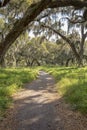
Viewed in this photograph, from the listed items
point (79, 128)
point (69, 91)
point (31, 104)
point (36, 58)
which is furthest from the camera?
point (36, 58)

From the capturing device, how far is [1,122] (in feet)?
26.7

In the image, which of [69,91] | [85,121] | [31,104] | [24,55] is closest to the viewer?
[85,121]

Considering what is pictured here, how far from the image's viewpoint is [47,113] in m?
8.91

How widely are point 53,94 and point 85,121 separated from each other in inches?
187

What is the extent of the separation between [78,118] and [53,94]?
4448mm

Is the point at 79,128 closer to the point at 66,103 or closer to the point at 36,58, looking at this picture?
the point at 66,103

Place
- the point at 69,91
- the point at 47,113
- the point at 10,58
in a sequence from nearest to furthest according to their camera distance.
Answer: the point at 47,113 → the point at 69,91 → the point at 10,58

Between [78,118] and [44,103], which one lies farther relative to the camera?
[44,103]

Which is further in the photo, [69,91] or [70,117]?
[69,91]

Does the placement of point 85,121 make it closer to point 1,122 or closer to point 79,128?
point 79,128

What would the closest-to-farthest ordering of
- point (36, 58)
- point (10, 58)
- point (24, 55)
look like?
point (10, 58) < point (24, 55) < point (36, 58)

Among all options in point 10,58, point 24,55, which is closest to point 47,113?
point 10,58

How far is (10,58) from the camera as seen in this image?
2424 inches

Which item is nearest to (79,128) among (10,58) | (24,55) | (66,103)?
(66,103)
